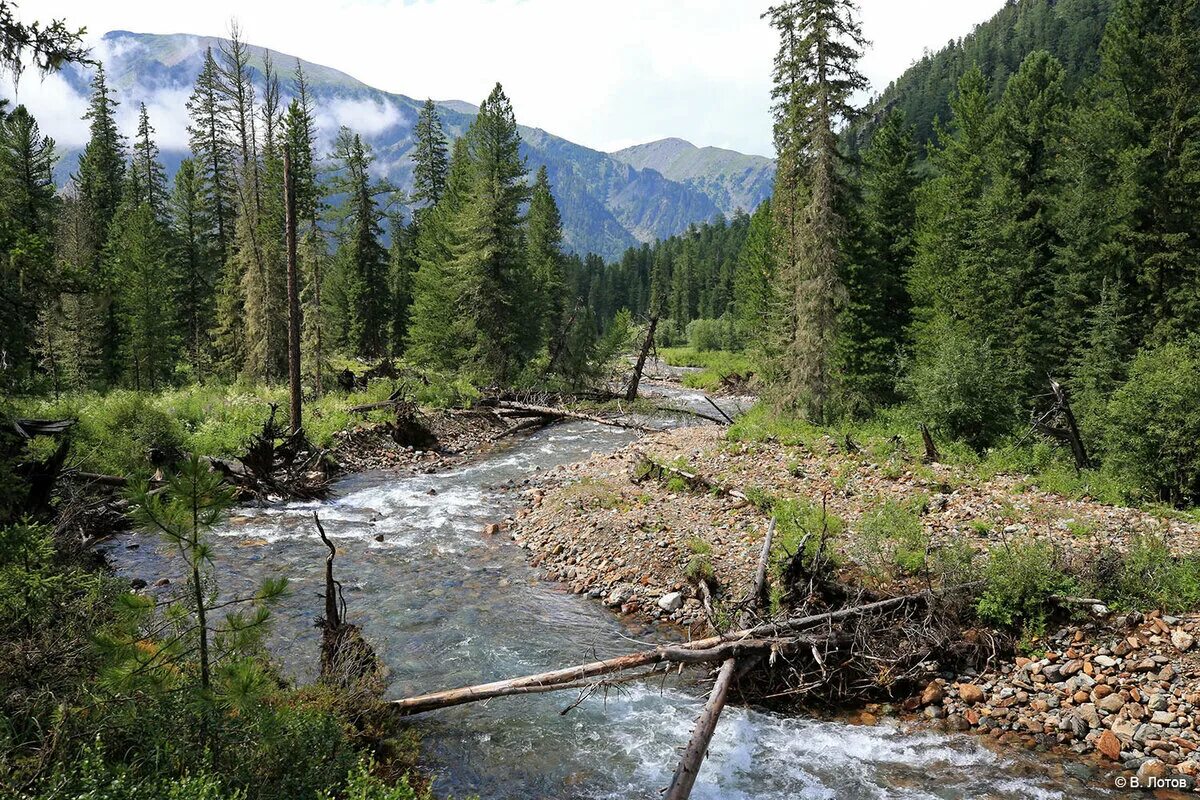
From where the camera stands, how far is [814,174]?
18969 mm

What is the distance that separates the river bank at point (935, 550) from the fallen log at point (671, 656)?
113 centimetres

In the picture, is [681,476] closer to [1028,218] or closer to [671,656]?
[671,656]

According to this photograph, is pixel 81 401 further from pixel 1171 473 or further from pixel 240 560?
pixel 1171 473

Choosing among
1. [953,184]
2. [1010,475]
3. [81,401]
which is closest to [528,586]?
[1010,475]

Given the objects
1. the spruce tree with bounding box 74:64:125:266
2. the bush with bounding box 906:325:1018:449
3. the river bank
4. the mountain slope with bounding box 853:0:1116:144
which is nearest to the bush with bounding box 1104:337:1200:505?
the river bank

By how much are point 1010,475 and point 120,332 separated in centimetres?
3885

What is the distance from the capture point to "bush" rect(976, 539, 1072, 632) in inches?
317

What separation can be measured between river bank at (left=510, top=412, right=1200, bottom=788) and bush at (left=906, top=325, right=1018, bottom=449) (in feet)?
8.56

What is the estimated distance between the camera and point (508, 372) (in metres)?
31.6

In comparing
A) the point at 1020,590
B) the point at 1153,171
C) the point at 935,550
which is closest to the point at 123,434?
the point at 935,550

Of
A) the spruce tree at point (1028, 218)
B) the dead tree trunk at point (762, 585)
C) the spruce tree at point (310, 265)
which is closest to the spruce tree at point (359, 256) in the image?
the spruce tree at point (310, 265)

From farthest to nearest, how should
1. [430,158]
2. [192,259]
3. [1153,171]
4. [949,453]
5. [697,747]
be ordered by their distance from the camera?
[430,158]
[192,259]
[1153,171]
[949,453]
[697,747]

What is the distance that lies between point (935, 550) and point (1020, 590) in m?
1.28

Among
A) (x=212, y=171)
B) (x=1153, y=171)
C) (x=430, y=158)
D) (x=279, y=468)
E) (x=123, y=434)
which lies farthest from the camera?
(x=430, y=158)
